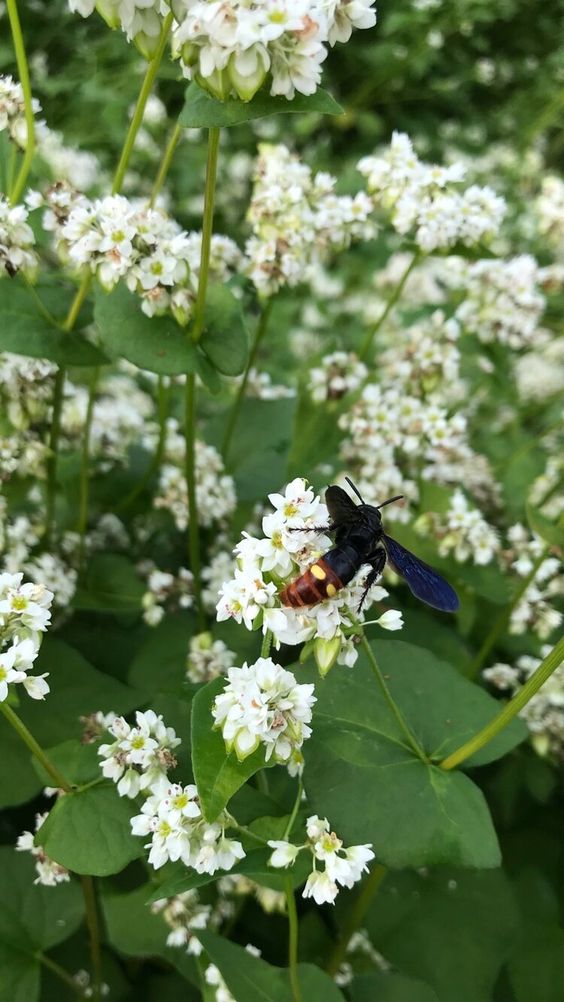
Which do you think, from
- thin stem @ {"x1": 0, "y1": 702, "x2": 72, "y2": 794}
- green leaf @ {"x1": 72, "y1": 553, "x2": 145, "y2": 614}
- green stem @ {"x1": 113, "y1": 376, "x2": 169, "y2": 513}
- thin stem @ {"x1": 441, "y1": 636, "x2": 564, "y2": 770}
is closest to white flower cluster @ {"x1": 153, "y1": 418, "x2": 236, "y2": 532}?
green stem @ {"x1": 113, "y1": 376, "x2": 169, "y2": 513}

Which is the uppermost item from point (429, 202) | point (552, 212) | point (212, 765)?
point (552, 212)

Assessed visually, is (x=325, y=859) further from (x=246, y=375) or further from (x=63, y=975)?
(x=246, y=375)

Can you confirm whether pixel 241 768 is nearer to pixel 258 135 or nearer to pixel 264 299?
pixel 264 299

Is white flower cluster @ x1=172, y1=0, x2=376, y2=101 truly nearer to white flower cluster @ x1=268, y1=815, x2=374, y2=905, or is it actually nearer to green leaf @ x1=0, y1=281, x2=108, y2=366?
green leaf @ x1=0, y1=281, x2=108, y2=366

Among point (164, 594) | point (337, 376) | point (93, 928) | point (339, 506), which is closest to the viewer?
point (339, 506)

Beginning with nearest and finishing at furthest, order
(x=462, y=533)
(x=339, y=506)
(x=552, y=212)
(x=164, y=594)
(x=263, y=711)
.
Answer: (x=263, y=711), (x=339, y=506), (x=164, y=594), (x=462, y=533), (x=552, y=212)

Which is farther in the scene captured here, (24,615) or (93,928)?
(93,928)

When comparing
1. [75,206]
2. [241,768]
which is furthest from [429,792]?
[75,206]

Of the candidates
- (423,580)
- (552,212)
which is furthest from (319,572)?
(552,212)
